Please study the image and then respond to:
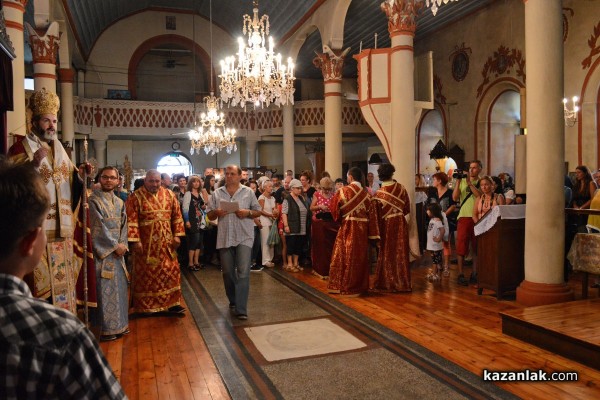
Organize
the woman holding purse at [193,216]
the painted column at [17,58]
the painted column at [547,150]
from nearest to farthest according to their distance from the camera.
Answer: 1. the painted column at [547,150]
2. the painted column at [17,58]
3. the woman holding purse at [193,216]

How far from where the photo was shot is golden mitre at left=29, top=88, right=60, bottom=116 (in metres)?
3.60

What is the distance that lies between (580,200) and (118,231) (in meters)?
6.74

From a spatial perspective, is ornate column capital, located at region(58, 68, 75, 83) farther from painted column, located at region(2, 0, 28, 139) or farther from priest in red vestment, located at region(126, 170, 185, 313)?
priest in red vestment, located at region(126, 170, 185, 313)

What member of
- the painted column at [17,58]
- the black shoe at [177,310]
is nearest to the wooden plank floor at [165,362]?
the black shoe at [177,310]

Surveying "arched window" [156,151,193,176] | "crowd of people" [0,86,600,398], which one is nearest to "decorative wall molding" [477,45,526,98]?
"crowd of people" [0,86,600,398]

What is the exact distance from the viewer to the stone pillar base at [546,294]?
214 inches

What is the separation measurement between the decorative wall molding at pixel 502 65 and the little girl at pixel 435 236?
23.1ft

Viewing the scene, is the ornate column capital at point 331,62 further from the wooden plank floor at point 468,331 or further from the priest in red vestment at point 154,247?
the priest in red vestment at point 154,247

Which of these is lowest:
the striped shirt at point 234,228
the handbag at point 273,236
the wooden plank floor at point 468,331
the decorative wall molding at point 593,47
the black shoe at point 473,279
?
the wooden plank floor at point 468,331

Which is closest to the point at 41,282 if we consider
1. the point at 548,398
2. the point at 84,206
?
the point at 84,206

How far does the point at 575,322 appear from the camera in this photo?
14.3ft

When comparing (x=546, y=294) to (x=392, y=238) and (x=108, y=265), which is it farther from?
(x=108, y=265)

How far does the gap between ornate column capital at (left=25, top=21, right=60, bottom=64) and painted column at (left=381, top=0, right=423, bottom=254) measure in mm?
6947

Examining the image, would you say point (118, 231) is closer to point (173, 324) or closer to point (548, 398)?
point (173, 324)
